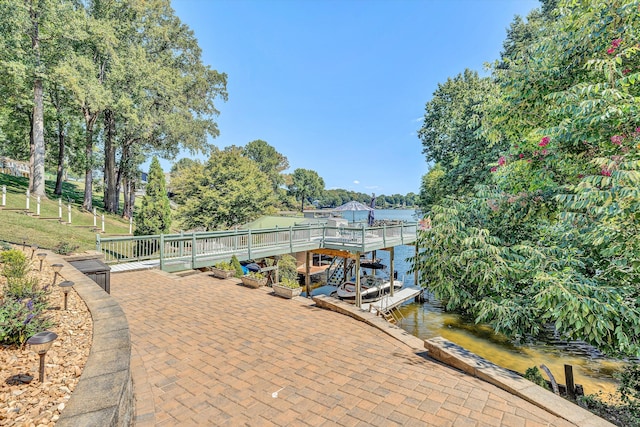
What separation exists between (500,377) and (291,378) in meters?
2.92

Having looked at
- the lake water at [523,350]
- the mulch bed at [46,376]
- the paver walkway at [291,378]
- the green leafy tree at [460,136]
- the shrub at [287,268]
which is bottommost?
the lake water at [523,350]

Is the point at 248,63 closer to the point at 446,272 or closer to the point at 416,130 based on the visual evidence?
the point at 416,130

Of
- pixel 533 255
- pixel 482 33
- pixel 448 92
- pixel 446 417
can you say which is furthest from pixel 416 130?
pixel 446 417

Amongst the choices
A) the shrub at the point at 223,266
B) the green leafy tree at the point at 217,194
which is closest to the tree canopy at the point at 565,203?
the shrub at the point at 223,266

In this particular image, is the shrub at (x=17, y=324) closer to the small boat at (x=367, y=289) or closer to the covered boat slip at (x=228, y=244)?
the covered boat slip at (x=228, y=244)

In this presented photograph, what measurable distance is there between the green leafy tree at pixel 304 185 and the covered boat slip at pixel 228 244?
6328 centimetres

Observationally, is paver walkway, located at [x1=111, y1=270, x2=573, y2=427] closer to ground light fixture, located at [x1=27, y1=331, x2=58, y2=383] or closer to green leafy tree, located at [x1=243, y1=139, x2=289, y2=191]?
ground light fixture, located at [x1=27, y1=331, x2=58, y2=383]

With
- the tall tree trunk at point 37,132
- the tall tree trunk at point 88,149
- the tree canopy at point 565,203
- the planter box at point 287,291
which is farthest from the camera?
the tall tree trunk at point 88,149

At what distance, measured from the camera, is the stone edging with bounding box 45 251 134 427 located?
199 centimetres

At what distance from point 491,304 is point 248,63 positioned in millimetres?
25413

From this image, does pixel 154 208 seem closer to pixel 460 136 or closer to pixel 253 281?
pixel 253 281

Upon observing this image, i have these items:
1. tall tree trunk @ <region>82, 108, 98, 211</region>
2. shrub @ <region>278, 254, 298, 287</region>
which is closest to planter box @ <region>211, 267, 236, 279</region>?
shrub @ <region>278, 254, 298, 287</region>

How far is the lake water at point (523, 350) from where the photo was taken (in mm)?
9429

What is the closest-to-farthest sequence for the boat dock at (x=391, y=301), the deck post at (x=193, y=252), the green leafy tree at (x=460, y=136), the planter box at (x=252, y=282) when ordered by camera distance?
the planter box at (x=252, y=282) < the deck post at (x=193, y=252) < the green leafy tree at (x=460, y=136) < the boat dock at (x=391, y=301)
